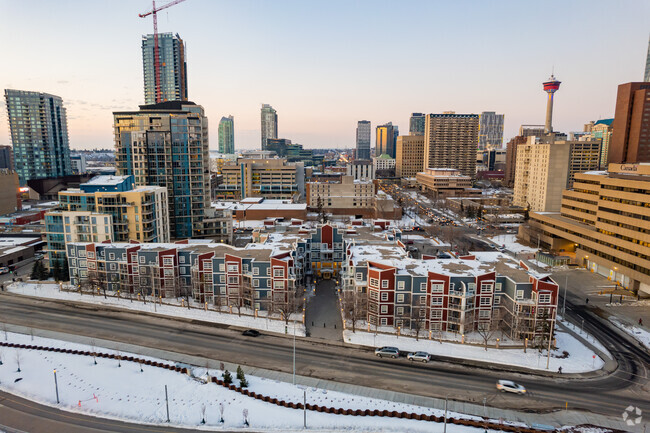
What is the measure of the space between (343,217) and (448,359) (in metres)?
110

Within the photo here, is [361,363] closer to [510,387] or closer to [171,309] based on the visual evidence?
[510,387]

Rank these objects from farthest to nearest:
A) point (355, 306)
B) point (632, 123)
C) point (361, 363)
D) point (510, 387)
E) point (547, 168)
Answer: point (632, 123), point (547, 168), point (355, 306), point (361, 363), point (510, 387)

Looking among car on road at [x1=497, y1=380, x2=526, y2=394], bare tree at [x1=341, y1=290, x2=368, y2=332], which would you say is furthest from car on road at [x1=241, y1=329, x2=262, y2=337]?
car on road at [x1=497, y1=380, x2=526, y2=394]

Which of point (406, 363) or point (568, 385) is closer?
point (568, 385)

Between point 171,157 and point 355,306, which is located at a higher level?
point 171,157

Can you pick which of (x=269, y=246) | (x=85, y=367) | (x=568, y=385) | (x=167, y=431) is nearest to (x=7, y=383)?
(x=85, y=367)

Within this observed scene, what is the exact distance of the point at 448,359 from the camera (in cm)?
4884

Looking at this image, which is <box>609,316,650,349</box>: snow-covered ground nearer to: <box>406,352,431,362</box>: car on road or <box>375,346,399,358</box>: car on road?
<box>406,352,431,362</box>: car on road

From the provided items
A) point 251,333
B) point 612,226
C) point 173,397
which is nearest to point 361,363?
point 251,333

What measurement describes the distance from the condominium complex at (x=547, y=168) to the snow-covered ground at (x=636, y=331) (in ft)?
312

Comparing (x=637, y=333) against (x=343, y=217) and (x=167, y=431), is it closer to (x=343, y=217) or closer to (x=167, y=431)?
(x=167, y=431)

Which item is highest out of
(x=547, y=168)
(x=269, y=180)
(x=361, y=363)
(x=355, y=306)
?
(x=547, y=168)

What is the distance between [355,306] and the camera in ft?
187

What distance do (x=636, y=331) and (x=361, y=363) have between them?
142ft
